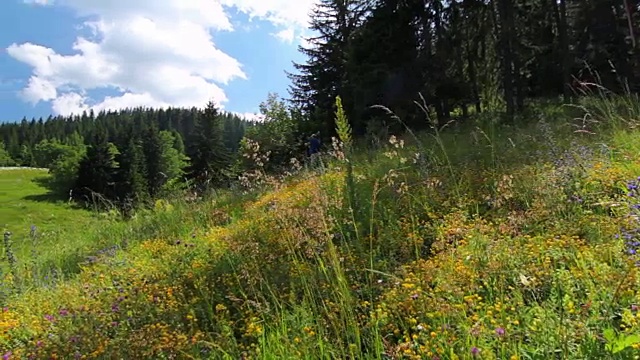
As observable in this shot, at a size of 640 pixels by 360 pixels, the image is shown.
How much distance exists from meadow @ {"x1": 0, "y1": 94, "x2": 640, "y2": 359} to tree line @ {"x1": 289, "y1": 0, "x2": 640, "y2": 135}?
7754 mm

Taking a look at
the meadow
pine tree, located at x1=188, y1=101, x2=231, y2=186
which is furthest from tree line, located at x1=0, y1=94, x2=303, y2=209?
the meadow

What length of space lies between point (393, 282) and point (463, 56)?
14.9 metres

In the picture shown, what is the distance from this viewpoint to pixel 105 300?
3020 millimetres

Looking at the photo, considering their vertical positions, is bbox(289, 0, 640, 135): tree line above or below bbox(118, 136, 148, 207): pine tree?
above

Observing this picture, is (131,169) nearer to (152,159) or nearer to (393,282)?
(152,159)

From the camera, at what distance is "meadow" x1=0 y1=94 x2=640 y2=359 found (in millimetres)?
1643

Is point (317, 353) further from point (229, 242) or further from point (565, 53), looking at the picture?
point (565, 53)

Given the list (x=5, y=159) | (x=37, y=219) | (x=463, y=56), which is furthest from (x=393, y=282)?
(x=5, y=159)

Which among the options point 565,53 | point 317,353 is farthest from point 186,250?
point 565,53

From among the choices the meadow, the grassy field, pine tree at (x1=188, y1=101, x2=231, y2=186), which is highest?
pine tree at (x1=188, y1=101, x2=231, y2=186)

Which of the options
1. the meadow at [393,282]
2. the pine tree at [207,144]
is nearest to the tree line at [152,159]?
the pine tree at [207,144]

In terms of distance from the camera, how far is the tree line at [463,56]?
1369 cm

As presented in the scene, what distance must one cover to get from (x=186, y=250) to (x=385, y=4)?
511 inches

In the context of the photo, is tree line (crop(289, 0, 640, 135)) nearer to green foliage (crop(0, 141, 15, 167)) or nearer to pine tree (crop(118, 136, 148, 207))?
pine tree (crop(118, 136, 148, 207))
